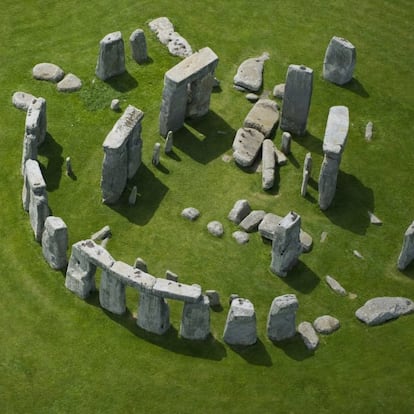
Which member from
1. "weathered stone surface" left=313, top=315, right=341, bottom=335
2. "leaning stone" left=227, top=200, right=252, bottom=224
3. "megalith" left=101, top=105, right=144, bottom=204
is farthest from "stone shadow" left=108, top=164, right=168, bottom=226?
"weathered stone surface" left=313, top=315, right=341, bottom=335

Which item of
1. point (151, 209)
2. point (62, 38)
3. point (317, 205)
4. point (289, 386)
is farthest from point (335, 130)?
point (62, 38)

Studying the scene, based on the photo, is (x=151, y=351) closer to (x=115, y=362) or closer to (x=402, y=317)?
(x=115, y=362)

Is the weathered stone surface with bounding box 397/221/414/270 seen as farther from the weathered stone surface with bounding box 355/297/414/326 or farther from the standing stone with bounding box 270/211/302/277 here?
the standing stone with bounding box 270/211/302/277

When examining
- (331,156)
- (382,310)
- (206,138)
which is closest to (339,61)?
(206,138)

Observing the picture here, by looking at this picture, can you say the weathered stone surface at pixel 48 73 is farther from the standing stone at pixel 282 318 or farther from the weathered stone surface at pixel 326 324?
the weathered stone surface at pixel 326 324

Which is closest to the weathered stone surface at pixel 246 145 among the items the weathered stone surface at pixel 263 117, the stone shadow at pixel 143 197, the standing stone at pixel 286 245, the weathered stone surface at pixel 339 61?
the weathered stone surface at pixel 263 117
